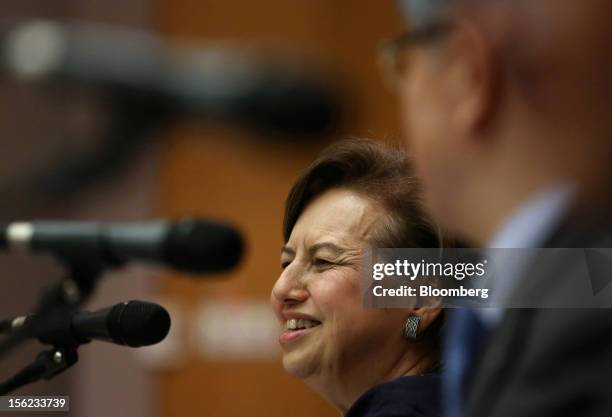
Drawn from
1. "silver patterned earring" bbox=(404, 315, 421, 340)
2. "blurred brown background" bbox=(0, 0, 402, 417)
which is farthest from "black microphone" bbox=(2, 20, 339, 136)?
"silver patterned earring" bbox=(404, 315, 421, 340)

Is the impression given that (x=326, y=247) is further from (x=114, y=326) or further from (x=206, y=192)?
(x=206, y=192)

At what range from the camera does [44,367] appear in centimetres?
120

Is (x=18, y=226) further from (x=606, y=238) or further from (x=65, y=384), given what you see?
(x=606, y=238)

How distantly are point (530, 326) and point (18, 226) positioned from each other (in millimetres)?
789

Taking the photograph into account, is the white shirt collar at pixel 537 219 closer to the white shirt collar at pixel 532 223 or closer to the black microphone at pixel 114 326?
the white shirt collar at pixel 532 223

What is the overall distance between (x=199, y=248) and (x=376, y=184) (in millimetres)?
247

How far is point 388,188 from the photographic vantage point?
1248mm

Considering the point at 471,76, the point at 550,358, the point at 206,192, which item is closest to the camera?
the point at 550,358

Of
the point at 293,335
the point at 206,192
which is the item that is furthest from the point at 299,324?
the point at 206,192

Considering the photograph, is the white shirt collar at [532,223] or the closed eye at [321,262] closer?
the white shirt collar at [532,223]

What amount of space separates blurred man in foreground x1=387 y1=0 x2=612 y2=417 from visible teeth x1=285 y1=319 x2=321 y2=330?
48 cm

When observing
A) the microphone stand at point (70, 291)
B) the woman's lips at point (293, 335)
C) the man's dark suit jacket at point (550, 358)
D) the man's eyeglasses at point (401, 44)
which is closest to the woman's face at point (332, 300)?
the woman's lips at point (293, 335)

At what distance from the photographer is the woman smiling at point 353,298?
1.19 m

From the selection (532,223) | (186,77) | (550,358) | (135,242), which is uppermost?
(135,242)
